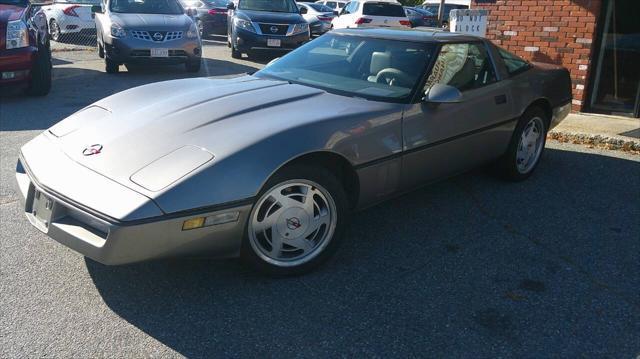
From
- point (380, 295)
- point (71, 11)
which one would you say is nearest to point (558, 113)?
point (380, 295)

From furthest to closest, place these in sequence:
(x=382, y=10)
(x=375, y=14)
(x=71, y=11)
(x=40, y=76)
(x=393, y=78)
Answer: (x=382, y=10)
(x=375, y=14)
(x=71, y=11)
(x=40, y=76)
(x=393, y=78)

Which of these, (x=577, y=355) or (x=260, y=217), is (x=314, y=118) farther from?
(x=577, y=355)

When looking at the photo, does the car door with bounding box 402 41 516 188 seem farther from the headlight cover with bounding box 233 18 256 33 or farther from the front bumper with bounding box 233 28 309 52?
the headlight cover with bounding box 233 18 256 33

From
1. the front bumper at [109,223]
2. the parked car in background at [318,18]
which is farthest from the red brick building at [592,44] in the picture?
the parked car in background at [318,18]

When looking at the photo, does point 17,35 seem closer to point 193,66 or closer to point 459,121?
point 193,66

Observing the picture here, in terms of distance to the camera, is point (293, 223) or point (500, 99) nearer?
point (293, 223)

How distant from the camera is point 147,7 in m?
10.7

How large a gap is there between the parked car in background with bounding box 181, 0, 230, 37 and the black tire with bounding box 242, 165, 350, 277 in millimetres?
16471

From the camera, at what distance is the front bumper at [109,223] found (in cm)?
254

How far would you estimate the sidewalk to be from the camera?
6367 mm

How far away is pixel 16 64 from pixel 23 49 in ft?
0.77

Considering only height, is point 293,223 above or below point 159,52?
below

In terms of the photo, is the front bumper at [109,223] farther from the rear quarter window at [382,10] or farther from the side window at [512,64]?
the rear quarter window at [382,10]

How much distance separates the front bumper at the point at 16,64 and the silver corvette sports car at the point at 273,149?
4672mm
